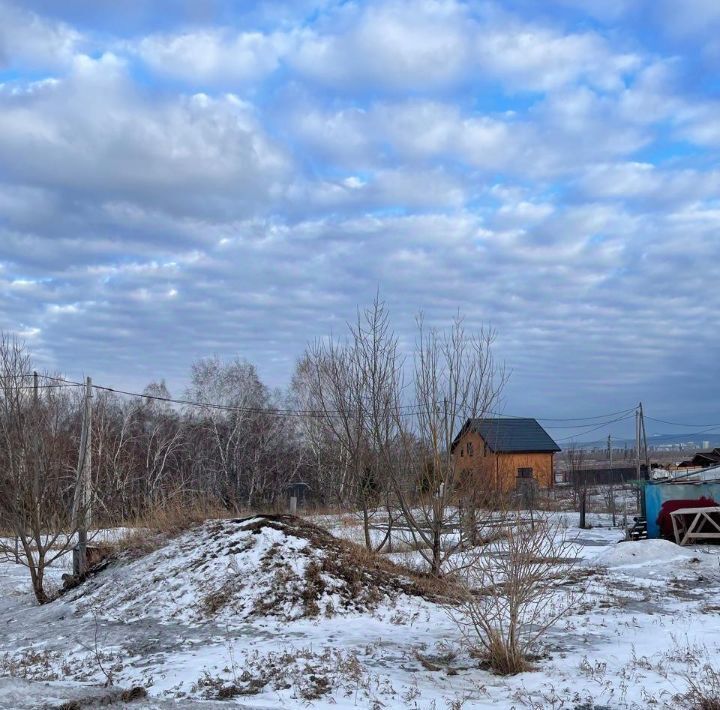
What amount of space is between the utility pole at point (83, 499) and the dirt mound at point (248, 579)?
165cm

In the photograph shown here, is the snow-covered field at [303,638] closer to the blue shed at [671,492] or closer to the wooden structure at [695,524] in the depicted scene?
the wooden structure at [695,524]

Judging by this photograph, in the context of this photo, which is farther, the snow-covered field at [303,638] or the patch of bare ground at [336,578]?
the patch of bare ground at [336,578]

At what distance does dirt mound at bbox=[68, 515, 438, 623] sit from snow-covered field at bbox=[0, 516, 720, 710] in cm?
3

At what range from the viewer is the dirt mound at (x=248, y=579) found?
1047 cm

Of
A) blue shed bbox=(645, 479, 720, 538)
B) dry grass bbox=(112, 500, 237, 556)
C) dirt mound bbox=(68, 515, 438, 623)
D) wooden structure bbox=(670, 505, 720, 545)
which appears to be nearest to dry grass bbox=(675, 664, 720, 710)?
dirt mound bbox=(68, 515, 438, 623)

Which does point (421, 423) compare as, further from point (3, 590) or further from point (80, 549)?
point (3, 590)

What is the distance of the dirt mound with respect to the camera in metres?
10.5

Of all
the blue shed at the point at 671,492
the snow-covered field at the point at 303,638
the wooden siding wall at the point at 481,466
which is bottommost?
the snow-covered field at the point at 303,638

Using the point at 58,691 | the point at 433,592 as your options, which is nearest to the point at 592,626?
the point at 433,592

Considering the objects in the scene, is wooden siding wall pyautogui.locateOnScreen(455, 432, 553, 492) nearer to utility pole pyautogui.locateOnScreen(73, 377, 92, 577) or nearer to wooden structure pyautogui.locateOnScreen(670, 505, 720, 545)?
utility pole pyautogui.locateOnScreen(73, 377, 92, 577)

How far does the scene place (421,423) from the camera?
1259 cm

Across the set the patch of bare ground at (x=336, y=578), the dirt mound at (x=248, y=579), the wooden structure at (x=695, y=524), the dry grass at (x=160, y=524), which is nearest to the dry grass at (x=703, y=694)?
the patch of bare ground at (x=336, y=578)

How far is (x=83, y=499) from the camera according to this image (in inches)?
598

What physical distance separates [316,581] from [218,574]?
1.61 metres
